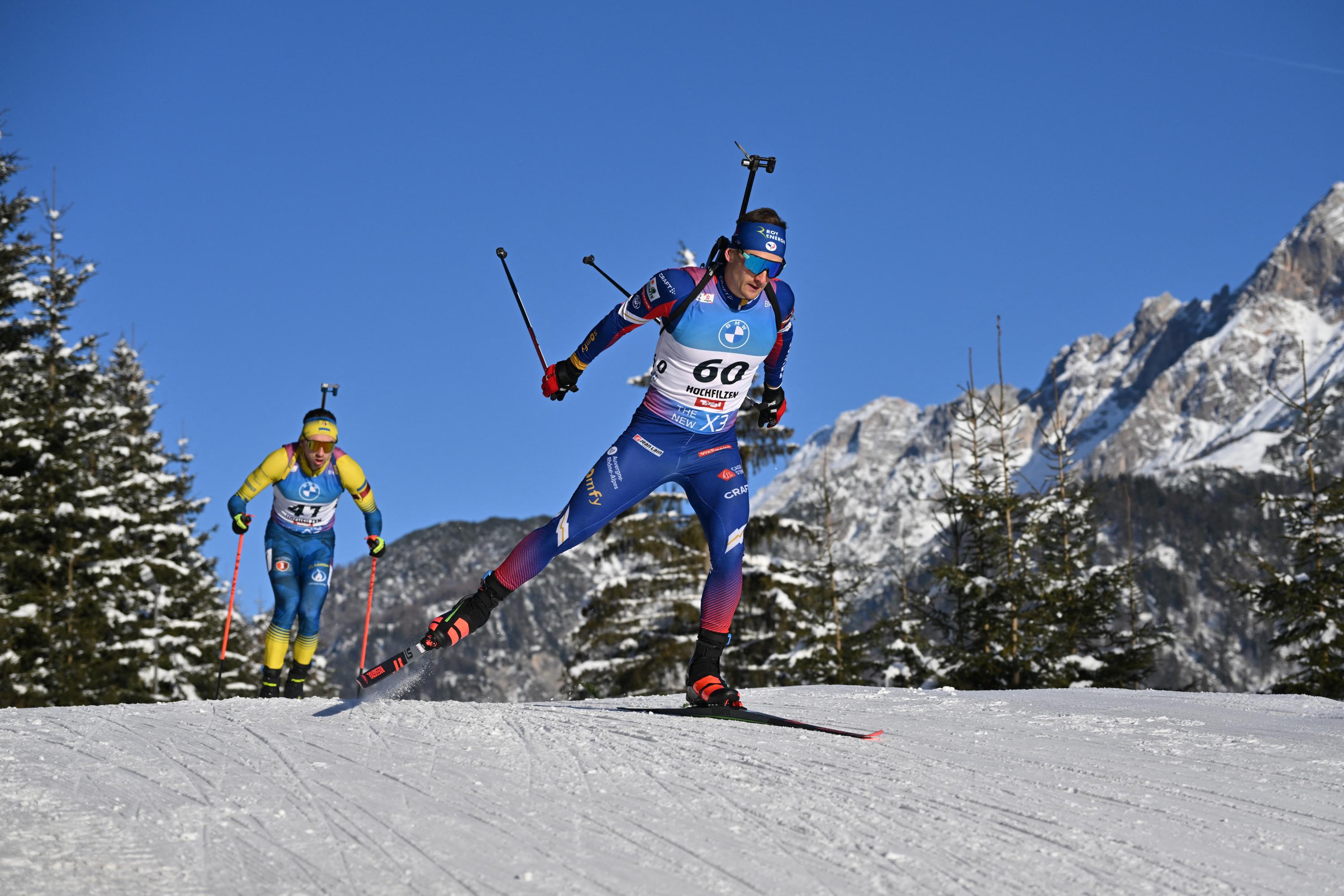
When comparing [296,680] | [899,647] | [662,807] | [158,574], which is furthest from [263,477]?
[158,574]

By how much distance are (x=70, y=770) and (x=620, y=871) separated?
262 centimetres

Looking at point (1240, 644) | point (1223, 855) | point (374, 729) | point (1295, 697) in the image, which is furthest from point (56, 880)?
point (1240, 644)

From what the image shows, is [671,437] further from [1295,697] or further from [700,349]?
[1295,697]

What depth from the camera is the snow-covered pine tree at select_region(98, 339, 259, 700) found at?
76.6 feet

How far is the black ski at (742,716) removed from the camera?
17.9ft

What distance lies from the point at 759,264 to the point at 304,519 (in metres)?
5.61

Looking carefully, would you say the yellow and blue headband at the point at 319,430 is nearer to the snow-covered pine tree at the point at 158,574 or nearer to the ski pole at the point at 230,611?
the ski pole at the point at 230,611

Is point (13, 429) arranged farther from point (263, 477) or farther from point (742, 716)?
point (742, 716)

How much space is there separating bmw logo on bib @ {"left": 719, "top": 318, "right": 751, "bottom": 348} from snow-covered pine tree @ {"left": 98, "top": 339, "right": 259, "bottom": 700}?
1838 centimetres


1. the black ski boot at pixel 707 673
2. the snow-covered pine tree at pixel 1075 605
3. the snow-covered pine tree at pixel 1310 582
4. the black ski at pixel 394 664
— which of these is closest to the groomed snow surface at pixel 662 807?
the black ski at pixel 394 664

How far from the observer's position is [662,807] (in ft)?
12.7

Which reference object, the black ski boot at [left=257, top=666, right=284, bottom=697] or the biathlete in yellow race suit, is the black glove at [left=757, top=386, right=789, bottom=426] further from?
the black ski boot at [left=257, top=666, right=284, bottom=697]

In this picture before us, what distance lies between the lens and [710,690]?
6539 millimetres

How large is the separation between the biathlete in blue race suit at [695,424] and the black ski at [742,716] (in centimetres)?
20
